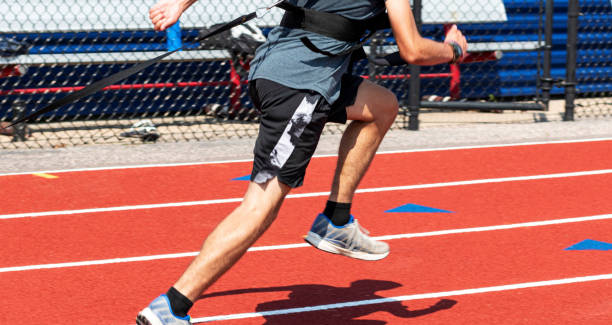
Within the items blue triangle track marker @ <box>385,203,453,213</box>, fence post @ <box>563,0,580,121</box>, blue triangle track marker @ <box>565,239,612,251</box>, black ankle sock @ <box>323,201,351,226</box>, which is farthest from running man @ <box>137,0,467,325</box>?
fence post @ <box>563,0,580,121</box>

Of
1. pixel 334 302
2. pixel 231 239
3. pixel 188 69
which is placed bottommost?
pixel 188 69

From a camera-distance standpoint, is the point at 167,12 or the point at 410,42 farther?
the point at 410,42

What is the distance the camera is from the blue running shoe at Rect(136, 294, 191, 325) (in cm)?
310

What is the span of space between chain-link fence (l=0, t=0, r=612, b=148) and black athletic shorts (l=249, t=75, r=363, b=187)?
587 centimetres

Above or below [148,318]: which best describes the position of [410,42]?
above

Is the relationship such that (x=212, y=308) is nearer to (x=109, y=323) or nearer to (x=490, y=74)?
(x=109, y=323)

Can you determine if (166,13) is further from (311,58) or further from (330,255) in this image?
(330,255)

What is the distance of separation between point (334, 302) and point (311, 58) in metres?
1.25

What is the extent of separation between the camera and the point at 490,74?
13078 mm

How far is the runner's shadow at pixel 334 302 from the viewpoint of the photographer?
3.88 m

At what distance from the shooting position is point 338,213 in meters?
3.83

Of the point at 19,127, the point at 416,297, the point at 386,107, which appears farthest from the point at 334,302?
the point at 19,127

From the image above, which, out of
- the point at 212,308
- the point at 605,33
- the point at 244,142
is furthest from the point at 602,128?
the point at 212,308

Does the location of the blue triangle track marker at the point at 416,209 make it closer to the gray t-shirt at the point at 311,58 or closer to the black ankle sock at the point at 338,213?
the black ankle sock at the point at 338,213
